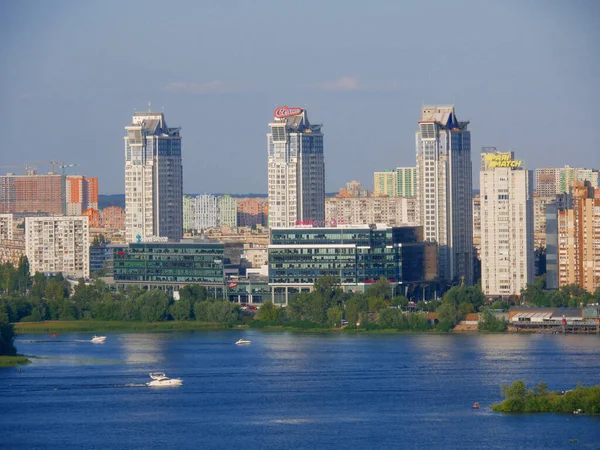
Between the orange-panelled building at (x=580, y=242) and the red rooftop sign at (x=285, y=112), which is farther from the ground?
the red rooftop sign at (x=285, y=112)

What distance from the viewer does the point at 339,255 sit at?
6009 cm

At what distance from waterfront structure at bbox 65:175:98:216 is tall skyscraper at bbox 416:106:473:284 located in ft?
173

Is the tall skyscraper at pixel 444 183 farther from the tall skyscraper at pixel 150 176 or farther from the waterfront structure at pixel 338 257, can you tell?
the tall skyscraper at pixel 150 176

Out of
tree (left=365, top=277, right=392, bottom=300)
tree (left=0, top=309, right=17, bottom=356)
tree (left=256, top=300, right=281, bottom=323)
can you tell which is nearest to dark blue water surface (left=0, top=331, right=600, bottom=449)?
tree (left=0, top=309, right=17, bottom=356)

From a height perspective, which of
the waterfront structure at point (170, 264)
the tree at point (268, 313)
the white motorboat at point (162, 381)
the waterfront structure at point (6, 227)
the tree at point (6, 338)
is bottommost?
the white motorboat at point (162, 381)

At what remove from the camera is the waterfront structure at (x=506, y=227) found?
58.8 metres

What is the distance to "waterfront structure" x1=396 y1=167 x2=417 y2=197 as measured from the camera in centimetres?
9619

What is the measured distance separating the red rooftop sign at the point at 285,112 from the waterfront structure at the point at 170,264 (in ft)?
22.6

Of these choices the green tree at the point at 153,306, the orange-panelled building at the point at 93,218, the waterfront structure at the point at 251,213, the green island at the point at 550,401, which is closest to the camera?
the green island at the point at 550,401

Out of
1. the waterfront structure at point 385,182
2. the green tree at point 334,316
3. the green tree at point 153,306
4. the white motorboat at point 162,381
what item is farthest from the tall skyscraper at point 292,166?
the waterfront structure at point 385,182

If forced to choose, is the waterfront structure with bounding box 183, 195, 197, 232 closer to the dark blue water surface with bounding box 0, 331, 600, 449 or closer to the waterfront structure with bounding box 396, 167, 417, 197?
the waterfront structure with bounding box 396, 167, 417, 197

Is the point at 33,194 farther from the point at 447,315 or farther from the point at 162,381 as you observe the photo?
the point at 162,381

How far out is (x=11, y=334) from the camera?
46562 mm

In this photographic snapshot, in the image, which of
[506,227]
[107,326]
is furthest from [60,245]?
[506,227]
